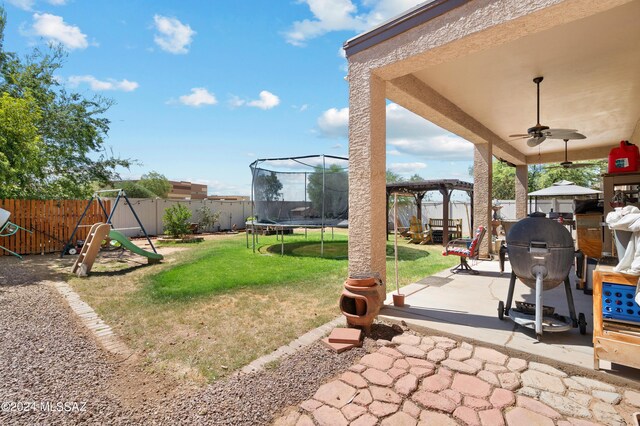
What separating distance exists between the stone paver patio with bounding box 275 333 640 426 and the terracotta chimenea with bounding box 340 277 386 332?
17.1 inches

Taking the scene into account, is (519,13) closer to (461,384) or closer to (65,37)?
(461,384)

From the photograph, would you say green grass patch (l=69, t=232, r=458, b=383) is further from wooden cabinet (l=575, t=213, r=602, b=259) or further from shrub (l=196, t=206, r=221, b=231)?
shrub (l=196, t=206, r=221, b=231)

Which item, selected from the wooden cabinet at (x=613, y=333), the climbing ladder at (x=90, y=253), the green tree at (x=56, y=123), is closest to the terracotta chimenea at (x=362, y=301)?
the wooden cabinet at (x=613, y=333)

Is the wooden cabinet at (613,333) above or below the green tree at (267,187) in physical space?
below

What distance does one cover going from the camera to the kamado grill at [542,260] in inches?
99.1

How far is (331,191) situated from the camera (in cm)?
943

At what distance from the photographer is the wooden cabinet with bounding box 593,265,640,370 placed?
1.94 metres

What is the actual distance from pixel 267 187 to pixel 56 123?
7551 millimetres

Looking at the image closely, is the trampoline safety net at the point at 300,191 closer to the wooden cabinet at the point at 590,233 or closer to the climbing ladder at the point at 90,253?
the climbing ladder at the point at 90,253

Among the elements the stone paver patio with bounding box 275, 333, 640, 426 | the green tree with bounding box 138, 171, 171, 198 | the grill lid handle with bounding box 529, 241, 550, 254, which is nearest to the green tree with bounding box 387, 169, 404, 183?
the green tree with bounding box 138, 171, 171, 198

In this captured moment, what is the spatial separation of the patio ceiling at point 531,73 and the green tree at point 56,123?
36.0ft

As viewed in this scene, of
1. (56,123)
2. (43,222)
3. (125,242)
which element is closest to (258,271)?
(125,242)

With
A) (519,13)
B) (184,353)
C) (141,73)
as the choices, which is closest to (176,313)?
(184,353)

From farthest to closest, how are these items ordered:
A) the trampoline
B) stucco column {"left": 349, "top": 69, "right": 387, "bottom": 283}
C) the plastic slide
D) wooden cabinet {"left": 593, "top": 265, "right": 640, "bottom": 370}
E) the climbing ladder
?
the trampoline → the plastic slide → the climbing ladder → stucco column {"left": 349, "top": 69, "right": 387, "bottom": 283} → wooden cabinet {"left": 593, "top": 265, "right": 640, "bottom": 370}
